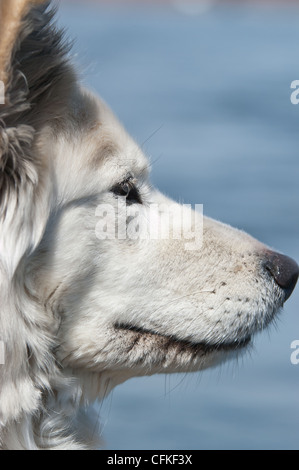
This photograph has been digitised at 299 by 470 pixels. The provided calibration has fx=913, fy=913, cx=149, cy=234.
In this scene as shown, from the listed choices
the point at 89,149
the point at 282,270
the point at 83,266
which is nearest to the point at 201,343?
the point at 282,270

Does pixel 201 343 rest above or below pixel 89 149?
below

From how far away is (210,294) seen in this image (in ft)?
11.2

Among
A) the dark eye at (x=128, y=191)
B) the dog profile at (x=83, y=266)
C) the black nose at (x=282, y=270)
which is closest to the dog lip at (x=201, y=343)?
the dog profile at (x=83, y=266)

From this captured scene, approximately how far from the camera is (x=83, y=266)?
3.20 metres

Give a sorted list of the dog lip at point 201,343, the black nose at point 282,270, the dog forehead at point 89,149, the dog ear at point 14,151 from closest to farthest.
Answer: the dog ear at point 14,151, the dog forehead at point 89,149, the dog lip at point 201,343, the black nose at point 282,270

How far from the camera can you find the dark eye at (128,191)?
3.35 meters

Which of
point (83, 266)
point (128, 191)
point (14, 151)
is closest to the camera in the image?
point (14, 151)

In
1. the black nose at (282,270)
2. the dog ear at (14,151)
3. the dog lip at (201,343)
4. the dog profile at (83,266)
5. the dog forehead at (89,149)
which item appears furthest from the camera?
the black nose at (282,270)

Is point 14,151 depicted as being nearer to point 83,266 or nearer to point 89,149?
point 89,149

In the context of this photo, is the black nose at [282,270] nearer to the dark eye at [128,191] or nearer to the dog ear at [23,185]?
the dark eye at [128,191]

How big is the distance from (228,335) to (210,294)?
0.17 metres

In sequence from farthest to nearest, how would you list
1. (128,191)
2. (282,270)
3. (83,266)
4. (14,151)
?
(282,270) → (128,191) → (83,266) → (14,151)

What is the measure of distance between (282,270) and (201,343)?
45 centimetres

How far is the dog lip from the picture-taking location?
3340 mm
